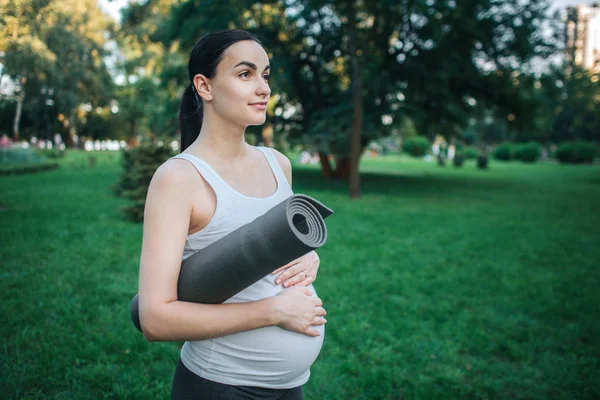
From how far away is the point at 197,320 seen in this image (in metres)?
1.16

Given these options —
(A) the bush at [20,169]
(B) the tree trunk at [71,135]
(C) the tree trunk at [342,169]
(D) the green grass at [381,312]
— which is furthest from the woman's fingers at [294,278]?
(B) the tree trunk at [71,135]

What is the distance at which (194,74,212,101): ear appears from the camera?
1.39 metres

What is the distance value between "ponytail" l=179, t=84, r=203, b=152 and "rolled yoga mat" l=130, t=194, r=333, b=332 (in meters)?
0.68

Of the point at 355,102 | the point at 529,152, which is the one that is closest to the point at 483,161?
the point at 529,152

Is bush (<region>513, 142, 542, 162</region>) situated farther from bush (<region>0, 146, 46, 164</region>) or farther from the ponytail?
the ponytail

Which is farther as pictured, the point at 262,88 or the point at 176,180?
the point at 262,88

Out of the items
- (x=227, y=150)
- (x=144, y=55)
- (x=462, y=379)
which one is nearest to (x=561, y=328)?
(x=462, y=379)

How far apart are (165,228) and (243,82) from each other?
560 millimetres

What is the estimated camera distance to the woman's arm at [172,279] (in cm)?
113

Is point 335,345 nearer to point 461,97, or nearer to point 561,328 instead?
point 561,328

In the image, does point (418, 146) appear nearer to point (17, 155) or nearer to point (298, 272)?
point (17, 155)

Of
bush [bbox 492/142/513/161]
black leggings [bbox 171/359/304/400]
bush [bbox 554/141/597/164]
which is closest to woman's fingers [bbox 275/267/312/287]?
black leggings [bbox 171/359/304/400]

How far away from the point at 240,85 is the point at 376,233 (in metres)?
7.69

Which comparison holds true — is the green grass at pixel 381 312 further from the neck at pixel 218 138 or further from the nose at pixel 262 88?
the nose at pixel 262 88
